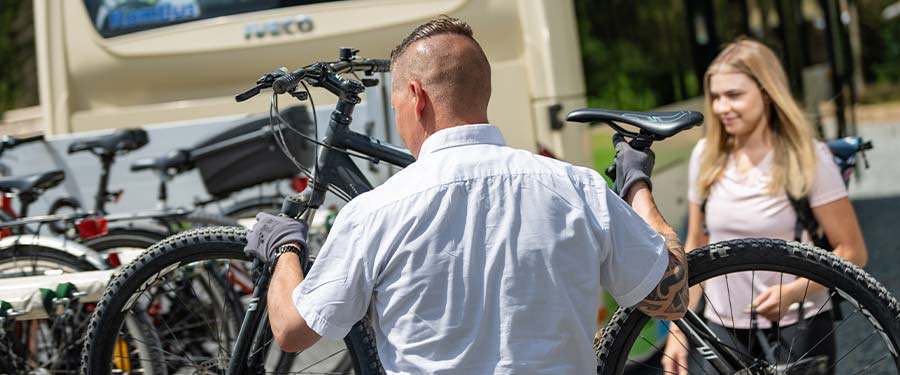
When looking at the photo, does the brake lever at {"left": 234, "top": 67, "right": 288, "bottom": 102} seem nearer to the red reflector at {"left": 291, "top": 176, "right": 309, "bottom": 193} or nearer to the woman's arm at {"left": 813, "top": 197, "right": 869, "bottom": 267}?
the woman's arm at {"left": 813, "top": 197, "right": 869, "bottom": 267}

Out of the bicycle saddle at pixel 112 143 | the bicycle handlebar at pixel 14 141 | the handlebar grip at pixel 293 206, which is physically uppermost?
the bicycle handlebar at pixel 14 141

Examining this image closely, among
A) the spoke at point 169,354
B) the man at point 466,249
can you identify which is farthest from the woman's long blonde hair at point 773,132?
the spoke at point 169,354

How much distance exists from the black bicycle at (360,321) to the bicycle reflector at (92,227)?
585 millimetres

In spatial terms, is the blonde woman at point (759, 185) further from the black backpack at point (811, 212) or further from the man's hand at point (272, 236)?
the man's hand at point (272, 236)

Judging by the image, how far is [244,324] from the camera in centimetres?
313

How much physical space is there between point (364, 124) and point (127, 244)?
1.05 meters

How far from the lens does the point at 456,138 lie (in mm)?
2418

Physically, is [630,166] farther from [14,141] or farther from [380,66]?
[14,141]

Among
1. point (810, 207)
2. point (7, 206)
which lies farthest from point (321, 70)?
point (7, 206)

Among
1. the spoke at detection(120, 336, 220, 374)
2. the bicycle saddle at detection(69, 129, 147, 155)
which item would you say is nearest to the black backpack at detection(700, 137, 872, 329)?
the spoke at detection(120, 336, 220, 374)

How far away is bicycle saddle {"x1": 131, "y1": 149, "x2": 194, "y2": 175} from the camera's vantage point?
16.9ft

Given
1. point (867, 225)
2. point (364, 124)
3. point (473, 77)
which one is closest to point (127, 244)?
point (364, 124)

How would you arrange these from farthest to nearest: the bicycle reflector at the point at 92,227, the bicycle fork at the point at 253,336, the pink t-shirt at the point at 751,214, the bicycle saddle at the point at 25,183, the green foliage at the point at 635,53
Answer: the green foliage at the point at 635,53, the bicycle saddle at the point at 25,183, the bicycle reflector at the point at 92,227, the pink t-shirt at the point at 751,214, the bicycle fork at the point at 253,336

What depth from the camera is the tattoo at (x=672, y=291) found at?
2568 millimetres
